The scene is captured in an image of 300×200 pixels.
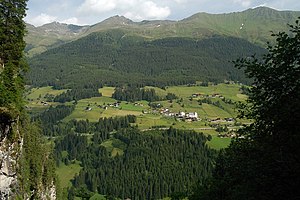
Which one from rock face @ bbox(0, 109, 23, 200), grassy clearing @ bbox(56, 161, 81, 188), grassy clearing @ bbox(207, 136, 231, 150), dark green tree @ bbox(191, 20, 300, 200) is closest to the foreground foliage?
rock face @ bbox(0, 109, 23, 200)

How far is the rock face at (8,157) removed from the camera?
39.2 metres

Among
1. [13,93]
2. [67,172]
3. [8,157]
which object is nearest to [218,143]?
[67,172]

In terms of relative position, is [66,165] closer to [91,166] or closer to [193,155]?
[91,166]

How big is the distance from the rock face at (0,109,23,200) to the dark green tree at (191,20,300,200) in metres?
28.7

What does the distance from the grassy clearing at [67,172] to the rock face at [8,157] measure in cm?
10795

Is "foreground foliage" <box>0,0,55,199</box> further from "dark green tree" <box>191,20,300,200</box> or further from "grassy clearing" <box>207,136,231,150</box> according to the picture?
"grassy clearing" <box>207,136,231,150</box>

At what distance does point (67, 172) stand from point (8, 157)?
4975 inches

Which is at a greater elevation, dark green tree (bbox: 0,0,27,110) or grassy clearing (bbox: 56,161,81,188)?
dark green tree (bbox: 0,0,27,110)

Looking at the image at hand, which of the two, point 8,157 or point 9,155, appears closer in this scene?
point 8,157

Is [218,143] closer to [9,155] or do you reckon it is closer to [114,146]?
[114,146]

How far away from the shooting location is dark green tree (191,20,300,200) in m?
15.7

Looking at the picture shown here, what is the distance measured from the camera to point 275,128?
56.2 feet

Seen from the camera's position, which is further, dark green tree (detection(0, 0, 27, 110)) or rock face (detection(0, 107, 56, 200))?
dark green tree (detection(0, 0, 27, 110))

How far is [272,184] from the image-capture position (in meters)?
16.4
